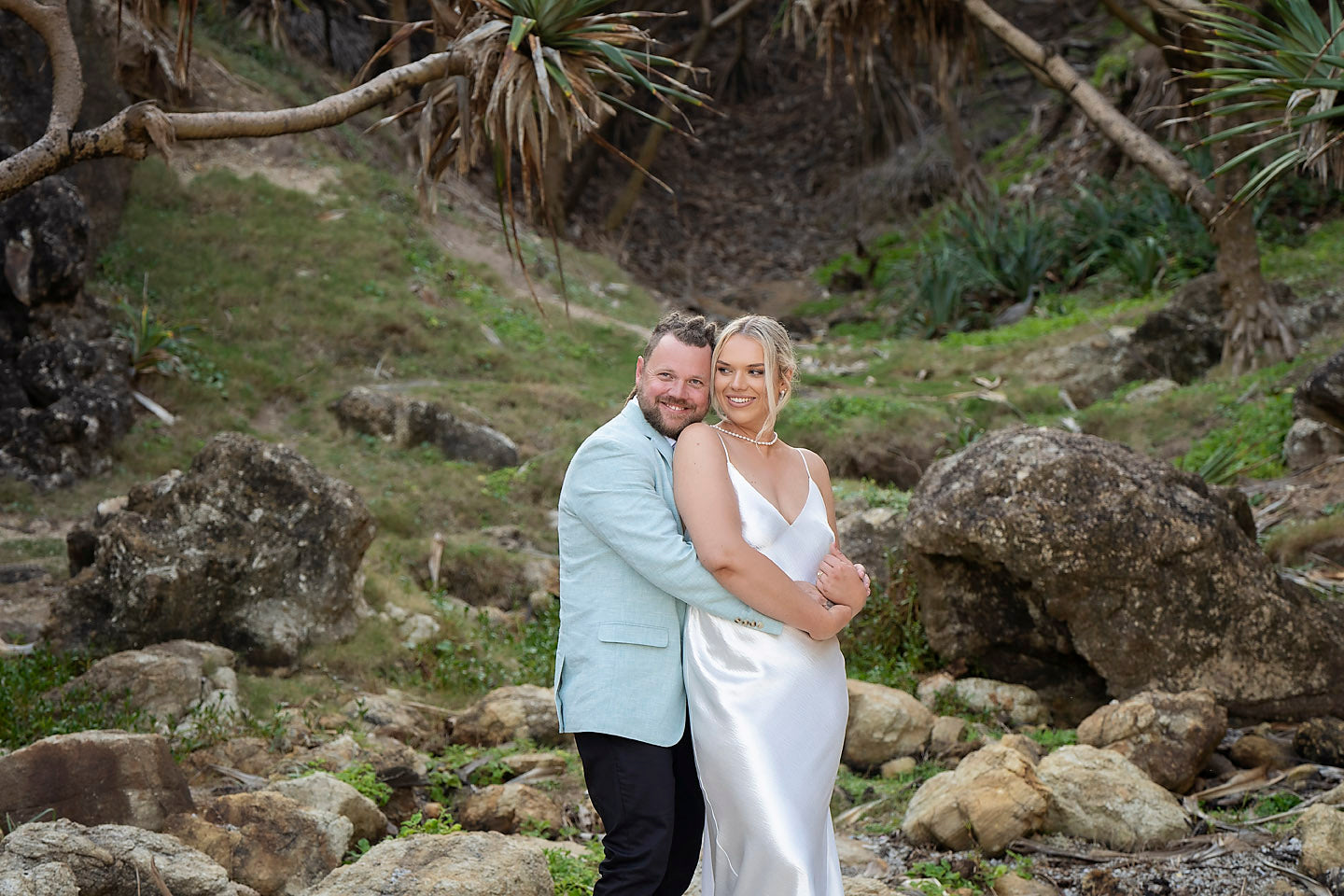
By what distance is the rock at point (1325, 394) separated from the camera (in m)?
7.71

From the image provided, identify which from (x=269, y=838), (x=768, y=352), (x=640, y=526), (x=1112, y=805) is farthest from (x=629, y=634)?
(x=1112, y=805)

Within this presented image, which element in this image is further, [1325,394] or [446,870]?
[1325,394]

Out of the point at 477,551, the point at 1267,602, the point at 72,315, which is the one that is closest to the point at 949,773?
the point at 1267,602

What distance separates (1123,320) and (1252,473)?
405 centimetres

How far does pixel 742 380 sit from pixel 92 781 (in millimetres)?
2524

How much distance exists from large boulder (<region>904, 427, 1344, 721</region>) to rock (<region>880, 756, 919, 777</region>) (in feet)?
3.35

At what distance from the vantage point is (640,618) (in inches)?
110

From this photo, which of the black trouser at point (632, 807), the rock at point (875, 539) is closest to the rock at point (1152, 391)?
the rock at point (875, 539)

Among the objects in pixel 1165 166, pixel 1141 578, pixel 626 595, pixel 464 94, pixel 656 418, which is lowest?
pixel 1141 578

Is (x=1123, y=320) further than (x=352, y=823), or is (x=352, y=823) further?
(x=1123, y=320)

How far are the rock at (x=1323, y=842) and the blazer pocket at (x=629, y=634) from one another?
2362mm

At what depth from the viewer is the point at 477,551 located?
7781 millimetres

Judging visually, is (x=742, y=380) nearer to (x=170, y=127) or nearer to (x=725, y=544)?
(x=725, y=544)

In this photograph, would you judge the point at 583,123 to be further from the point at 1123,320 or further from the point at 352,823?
the point at 1123,320
